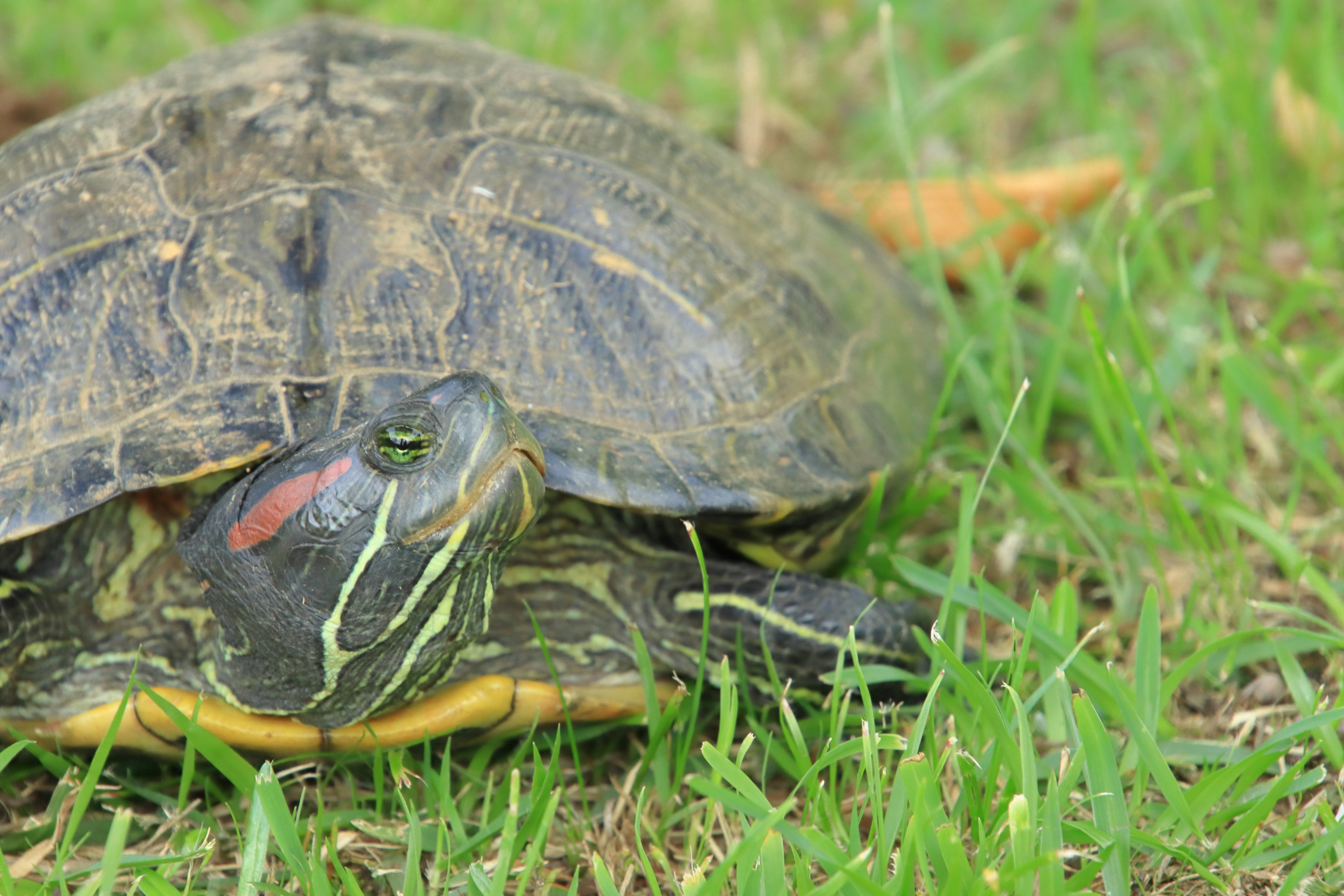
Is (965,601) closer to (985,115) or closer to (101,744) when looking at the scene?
(101,744)

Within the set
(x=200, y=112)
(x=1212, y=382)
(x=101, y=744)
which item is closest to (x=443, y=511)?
(x=101, y=744)

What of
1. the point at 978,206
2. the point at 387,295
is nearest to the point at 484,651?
the point at 387,295

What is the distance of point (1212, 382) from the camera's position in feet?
12.3

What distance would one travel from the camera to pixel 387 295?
100 inches

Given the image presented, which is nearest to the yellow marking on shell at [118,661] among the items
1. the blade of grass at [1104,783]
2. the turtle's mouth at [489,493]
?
the turtle's mouth at [489,493]

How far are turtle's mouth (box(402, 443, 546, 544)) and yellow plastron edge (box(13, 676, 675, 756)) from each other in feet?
1.71

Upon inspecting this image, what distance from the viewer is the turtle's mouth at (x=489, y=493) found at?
2080mm

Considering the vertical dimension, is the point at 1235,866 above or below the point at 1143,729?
below

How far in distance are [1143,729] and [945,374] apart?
63.6 inches

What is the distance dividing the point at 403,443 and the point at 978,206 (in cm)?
286

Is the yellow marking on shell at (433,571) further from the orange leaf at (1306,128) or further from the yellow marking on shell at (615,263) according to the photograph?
the orange leaf at (1306,128)

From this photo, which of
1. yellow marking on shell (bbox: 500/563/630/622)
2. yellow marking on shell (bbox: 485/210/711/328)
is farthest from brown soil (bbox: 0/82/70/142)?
yellow marking on shell (bbox: 500/563/630/622)

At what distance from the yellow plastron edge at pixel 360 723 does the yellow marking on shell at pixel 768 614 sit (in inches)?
10.9

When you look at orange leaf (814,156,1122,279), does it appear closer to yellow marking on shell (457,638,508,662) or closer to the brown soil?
yellow marking on shell (457,638,508,662)
